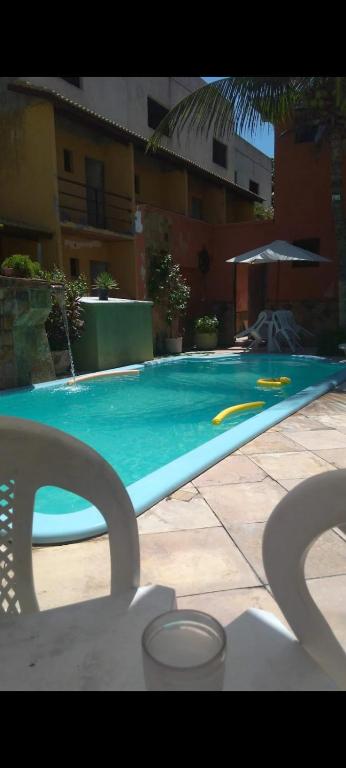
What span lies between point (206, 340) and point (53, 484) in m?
13.2

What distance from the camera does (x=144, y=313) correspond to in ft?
37.6

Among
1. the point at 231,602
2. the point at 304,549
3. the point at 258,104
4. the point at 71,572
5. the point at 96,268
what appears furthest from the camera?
the point at 96,268

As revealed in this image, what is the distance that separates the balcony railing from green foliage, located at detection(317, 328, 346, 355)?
6243 mm

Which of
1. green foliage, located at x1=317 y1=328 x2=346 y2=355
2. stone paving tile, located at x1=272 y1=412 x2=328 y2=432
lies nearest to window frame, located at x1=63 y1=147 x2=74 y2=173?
green foliage, located at x1=317 y1=328 x2=346 y2=355

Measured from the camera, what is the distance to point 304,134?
45.5 feet

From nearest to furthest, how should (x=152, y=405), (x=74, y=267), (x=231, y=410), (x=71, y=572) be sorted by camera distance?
(x=71, y=572) < (x=231, y=410) < (x=152, y=405) < (x=74, y=267)

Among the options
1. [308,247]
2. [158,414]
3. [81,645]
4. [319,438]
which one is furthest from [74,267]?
[81,645]

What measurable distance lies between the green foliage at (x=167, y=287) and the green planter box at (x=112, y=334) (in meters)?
2.18

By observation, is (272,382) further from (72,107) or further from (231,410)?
(72,107)

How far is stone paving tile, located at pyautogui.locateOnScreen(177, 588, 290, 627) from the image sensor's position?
6.47 ft
